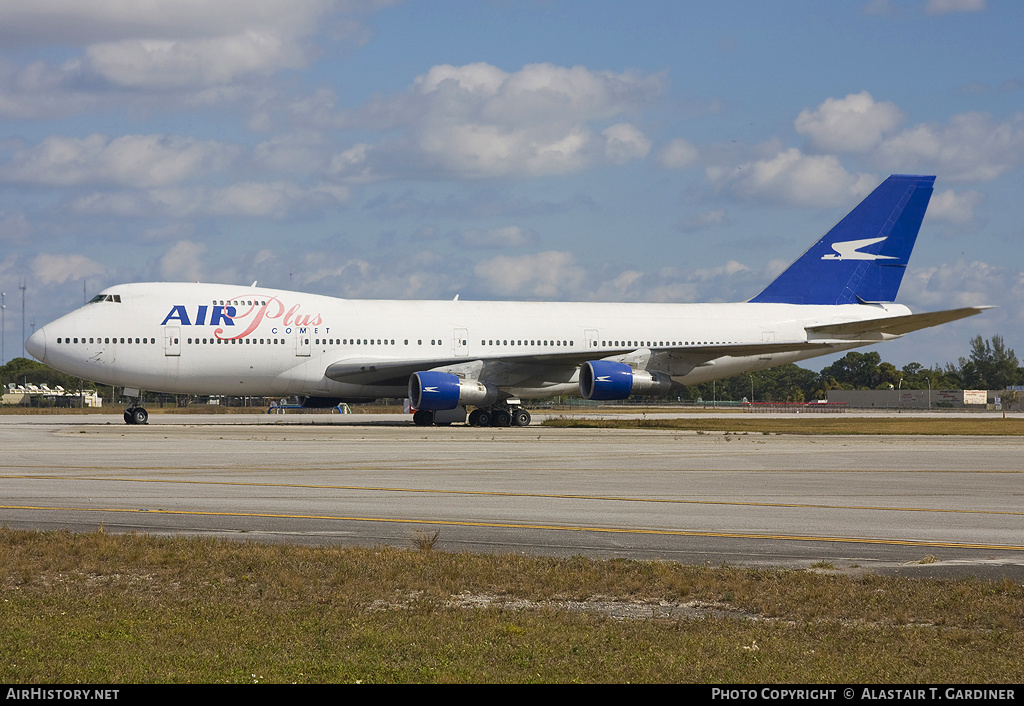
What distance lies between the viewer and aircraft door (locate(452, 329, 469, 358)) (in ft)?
132

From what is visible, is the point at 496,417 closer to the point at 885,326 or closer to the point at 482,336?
the point at 482,336

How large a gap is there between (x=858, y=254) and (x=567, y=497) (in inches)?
1318

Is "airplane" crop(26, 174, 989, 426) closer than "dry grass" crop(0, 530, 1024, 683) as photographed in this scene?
No

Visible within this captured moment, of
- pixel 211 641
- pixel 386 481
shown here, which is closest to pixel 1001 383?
pixel 386 481

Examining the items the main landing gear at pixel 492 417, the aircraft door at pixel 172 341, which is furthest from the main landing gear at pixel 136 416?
the main landing gear at pixel 492 417

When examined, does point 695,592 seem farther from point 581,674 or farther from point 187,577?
point 187,577

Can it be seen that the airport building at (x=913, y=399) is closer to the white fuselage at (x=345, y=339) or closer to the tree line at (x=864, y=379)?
the tree line at (x=864, y=379)

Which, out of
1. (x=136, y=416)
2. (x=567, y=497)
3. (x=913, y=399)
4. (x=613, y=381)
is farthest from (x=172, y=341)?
(x=913, y=399)

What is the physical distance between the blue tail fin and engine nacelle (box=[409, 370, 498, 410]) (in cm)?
1486

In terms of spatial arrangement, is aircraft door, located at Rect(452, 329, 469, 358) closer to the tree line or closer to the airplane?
the airplane

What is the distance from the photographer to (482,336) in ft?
133

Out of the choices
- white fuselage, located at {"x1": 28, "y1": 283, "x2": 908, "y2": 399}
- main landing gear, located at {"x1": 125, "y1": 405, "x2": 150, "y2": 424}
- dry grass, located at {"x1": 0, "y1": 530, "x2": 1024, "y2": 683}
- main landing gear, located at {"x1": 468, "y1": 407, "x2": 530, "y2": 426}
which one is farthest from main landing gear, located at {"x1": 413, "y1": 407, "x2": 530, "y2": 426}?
dry grass, located at {"x1": 0, "y1": 530, "x2": 1024, "y2": 683}
